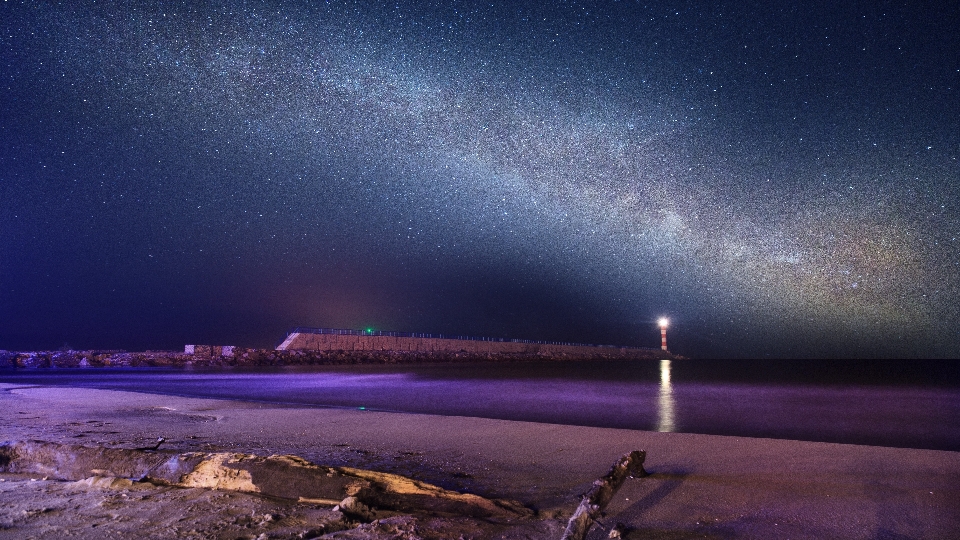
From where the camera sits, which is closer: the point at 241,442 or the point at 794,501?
the point at 794,501

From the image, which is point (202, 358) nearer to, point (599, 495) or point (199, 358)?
point (199, 358)

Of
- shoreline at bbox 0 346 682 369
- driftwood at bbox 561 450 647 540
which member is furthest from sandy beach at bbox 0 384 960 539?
shoreline at bbox 0 346 682 369

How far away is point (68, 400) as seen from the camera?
1127cm

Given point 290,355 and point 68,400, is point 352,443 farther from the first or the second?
point 290,355

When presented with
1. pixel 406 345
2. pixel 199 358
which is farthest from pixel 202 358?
pixel 406 345

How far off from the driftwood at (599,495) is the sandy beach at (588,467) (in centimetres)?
8

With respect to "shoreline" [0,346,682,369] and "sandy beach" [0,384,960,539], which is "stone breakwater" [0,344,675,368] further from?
"sandy beach" [0,384,960,539]

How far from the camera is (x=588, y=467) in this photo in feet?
17.7

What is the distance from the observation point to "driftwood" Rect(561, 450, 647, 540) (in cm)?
319

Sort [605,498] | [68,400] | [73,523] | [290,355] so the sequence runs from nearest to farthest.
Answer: [73,523], [605,498], [68,400], [290,355]

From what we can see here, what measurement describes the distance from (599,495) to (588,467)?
152 centimetres

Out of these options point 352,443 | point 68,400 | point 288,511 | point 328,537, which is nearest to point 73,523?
point 288,511

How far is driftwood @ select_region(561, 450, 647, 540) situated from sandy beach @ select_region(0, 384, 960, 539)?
0.26 ft

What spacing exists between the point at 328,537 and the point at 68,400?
11.1 m
